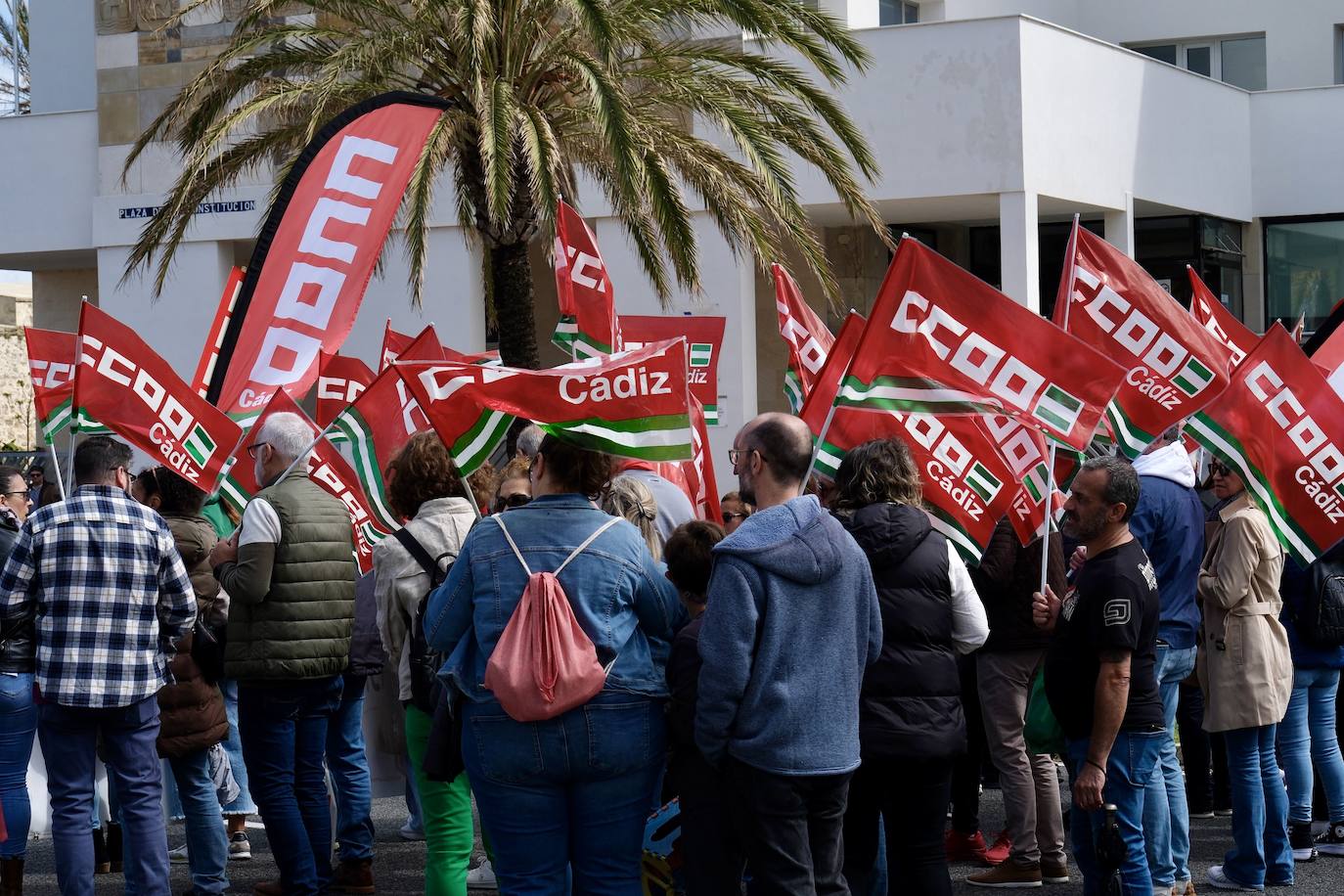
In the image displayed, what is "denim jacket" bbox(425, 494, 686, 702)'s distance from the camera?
474 cm

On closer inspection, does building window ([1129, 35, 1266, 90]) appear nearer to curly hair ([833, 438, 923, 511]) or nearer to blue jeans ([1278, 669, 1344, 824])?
blue jeans ([1278, 669, 1344, 824])

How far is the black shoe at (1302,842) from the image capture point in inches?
298

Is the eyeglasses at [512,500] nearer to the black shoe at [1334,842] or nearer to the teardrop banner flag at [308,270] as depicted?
the teardrop banner flag at [308,270]

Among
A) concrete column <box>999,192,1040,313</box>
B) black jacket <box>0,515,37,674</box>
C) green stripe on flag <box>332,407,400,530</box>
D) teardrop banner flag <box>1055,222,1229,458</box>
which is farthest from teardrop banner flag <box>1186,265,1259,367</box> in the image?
concrete column <box>999,192,1040,313</box>

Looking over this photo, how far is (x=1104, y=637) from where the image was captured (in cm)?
547

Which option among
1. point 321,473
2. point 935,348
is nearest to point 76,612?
point 321,473

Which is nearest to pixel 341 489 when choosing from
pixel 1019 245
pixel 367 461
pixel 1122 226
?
pixel 367 461

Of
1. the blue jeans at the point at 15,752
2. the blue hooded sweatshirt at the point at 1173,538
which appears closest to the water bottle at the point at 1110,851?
the blue hooded sweatshirt at the point at 1173,538

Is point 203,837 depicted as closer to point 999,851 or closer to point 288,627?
point 288,627

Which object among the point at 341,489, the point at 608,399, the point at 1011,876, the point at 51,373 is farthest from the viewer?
the point at 51,373

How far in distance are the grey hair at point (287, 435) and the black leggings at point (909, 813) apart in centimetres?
255

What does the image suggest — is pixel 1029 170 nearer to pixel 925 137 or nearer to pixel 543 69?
pixel 925 137

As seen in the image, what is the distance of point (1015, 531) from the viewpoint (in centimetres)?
703

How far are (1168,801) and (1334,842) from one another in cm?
207
